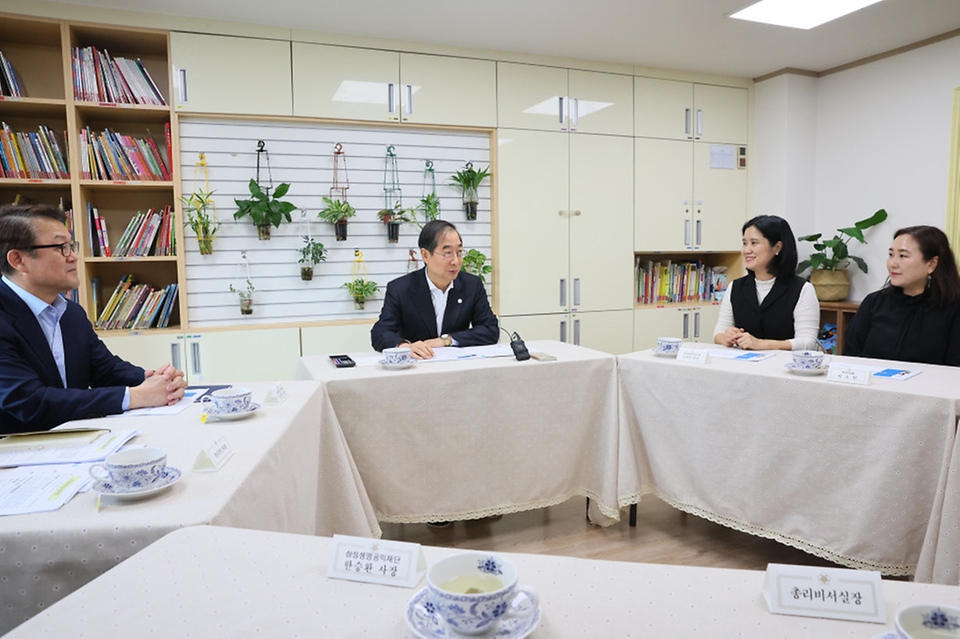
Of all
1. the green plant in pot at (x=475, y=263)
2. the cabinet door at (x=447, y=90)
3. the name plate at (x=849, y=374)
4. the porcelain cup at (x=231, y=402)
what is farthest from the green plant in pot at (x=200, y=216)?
the name plate at (x=849, y=374)

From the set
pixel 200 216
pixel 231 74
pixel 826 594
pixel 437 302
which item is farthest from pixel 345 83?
pixel 826 594

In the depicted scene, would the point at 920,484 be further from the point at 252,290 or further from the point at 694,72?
the point at 694,72

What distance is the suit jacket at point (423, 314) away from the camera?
3.12 metres

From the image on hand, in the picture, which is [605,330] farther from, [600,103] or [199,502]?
[199,502]

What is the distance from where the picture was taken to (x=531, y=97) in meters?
4.40

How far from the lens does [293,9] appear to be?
11.5ft

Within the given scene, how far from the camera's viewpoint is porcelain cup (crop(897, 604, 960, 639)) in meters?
0.62

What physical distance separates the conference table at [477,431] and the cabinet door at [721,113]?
321cm

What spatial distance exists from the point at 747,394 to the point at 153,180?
357cm

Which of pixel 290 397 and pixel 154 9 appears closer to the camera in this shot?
pixel 290 397

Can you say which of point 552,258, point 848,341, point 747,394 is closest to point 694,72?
point 552,258

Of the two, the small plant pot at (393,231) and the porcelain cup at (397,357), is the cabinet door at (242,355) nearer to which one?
the small plant pot at (393,231)

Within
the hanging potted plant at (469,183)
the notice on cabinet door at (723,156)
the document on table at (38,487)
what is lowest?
the document on table at (38,487)

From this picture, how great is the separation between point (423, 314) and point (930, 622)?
2.65 meters
